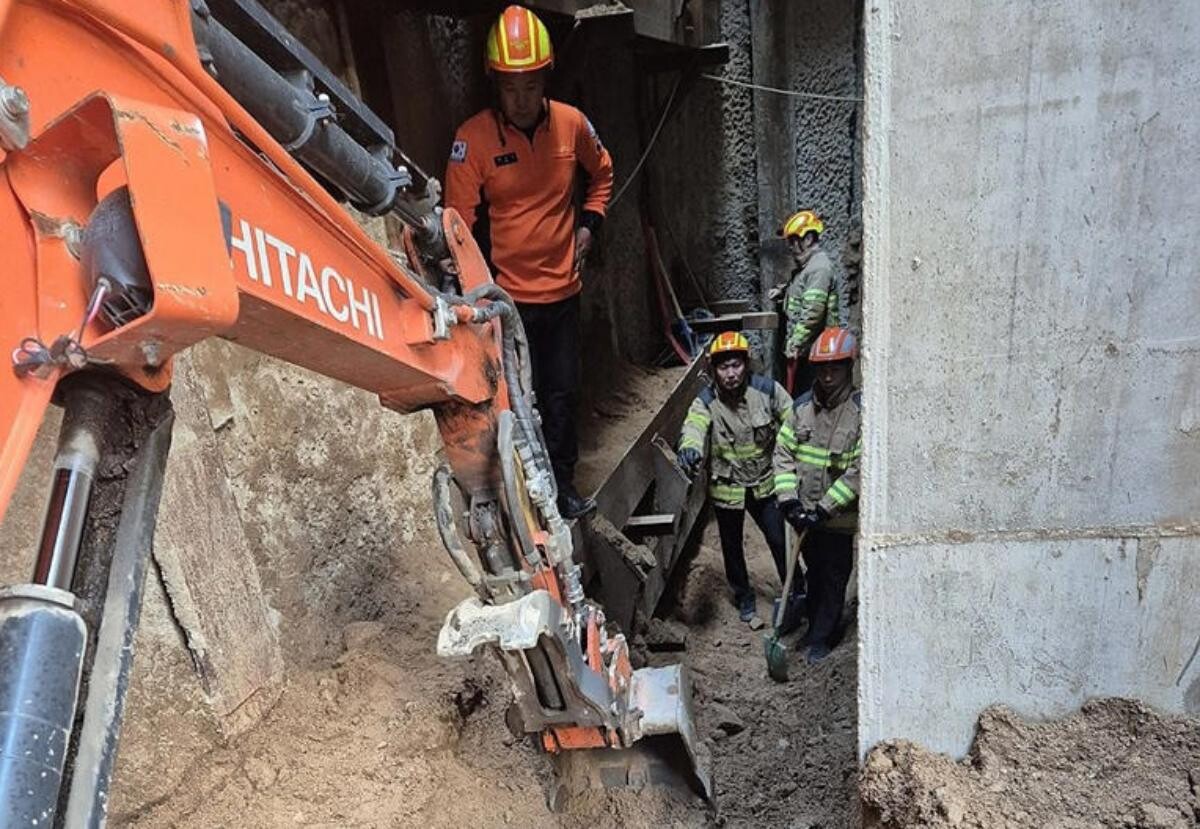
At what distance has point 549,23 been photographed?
5.04 m

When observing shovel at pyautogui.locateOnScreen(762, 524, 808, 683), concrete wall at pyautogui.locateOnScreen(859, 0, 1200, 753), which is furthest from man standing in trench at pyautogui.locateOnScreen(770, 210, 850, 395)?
concrete wall at pyautogui.locateOnScreen(859, 0, 1200, 753)

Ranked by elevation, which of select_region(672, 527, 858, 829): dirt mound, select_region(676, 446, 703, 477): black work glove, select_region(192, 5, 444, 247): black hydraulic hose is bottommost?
select_region(672, 527, 858, 829): dirt mound

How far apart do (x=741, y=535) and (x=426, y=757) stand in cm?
337

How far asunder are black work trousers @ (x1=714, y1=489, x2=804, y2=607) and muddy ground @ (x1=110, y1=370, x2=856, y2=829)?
4.04 ft

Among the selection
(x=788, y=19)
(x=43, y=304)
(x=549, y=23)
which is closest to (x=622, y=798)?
(x=43, y=304)

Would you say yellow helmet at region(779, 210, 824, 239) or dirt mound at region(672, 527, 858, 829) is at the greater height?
yellow helmet at region(779, 210, 824, 239)

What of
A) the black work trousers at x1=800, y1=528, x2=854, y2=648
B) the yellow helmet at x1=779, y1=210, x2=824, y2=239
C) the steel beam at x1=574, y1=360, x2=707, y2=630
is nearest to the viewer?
the steel beam at x1=574, y1=360, x2=707, y2=630

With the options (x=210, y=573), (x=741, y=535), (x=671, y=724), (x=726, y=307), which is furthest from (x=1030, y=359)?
(x=726, y=307)

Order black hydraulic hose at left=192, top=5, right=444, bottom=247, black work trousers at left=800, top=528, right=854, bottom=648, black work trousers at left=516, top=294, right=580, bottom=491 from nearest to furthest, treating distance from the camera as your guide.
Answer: black hydraulic hose at left=192, top=5, right=444, bottom=247 → black work trousers at left=516, top=294, right=580, bottom=491 → black work trousers at left=800, top=528, right=854, bottom=648

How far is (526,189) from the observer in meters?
3.90

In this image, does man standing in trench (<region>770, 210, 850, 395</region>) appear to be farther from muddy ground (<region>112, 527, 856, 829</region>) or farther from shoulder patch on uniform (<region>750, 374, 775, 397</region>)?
muddy ground (<region>112, 527, 856, 829</region>)

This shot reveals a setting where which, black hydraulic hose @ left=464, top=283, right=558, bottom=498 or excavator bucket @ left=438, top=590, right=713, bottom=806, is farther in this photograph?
black hydraulic hose @ left=464, top=283, right=558, bottom=498

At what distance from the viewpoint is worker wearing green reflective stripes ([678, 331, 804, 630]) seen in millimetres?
5133

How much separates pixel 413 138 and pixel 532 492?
8.68 feet
